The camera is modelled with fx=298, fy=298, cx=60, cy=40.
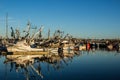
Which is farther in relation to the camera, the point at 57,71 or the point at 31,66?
the point at 31,66

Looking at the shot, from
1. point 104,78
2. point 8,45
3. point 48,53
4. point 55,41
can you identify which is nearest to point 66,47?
point 55,41

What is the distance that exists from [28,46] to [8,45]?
438 cm

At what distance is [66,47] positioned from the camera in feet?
281

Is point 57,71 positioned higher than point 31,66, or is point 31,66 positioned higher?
point 31,66

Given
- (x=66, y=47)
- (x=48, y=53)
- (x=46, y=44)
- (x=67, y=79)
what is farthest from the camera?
(x=66, y=47)

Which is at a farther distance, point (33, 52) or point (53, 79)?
point (33, 52)

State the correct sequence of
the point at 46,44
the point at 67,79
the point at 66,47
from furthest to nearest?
the point at 66,47 < the point at 46,44 < the point at 67,79

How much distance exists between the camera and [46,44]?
79.7 meters

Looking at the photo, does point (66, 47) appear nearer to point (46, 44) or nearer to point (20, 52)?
point (46, 44)

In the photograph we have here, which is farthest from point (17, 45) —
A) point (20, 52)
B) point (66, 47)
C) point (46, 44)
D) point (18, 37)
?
point (66, 47)

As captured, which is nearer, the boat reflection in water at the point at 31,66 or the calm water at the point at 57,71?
the calm water at the point at 57,71

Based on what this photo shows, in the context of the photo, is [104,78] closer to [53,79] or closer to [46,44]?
[53,79]

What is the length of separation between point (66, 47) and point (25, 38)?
21621 mm

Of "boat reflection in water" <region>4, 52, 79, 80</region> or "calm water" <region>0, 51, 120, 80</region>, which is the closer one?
"calm water" <region>0, 51, 120, 80</region>
